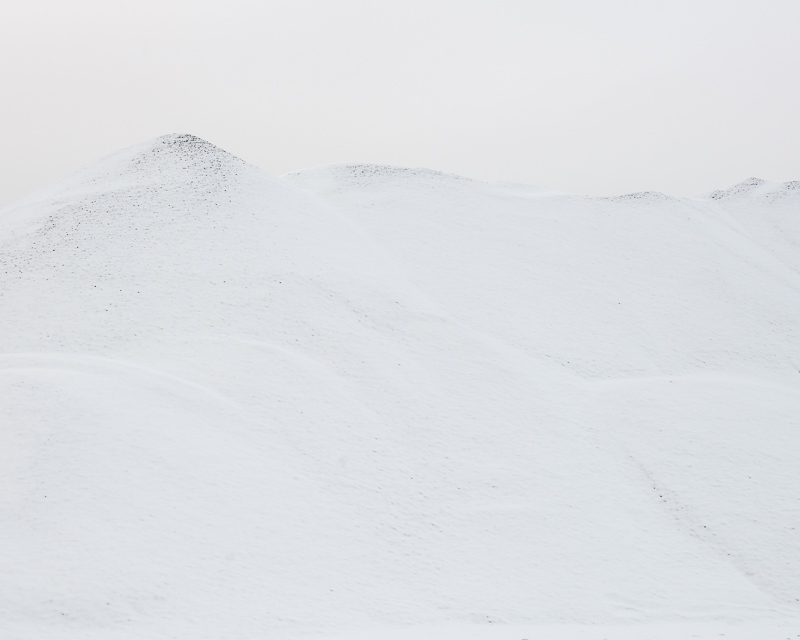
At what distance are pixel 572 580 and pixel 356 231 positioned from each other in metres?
27.2

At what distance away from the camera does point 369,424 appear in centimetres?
2398

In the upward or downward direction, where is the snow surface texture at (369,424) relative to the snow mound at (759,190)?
Answer: downward

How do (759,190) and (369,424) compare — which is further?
(759,190)

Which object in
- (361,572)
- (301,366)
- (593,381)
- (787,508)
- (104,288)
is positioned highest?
(104,288)

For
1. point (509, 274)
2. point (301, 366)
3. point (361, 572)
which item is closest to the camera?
point (361, 572)

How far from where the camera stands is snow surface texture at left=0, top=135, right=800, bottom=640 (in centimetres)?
1642

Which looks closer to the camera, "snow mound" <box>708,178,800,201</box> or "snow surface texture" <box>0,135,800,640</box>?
"snow surface texture" <box>0,135,800,640</box>

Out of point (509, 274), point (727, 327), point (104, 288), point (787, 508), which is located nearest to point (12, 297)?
point (104, 288)

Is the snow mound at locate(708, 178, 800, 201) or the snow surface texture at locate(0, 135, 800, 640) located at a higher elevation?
the snow mound at locate(708, 178, 800, 201)

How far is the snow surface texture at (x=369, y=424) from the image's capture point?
1642 cm

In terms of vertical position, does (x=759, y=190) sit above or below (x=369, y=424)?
above

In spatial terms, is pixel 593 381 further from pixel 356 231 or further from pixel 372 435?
pixel 356 231

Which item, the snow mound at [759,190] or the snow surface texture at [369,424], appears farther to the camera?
the snow mound at [759,190]

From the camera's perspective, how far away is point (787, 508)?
22297mm
